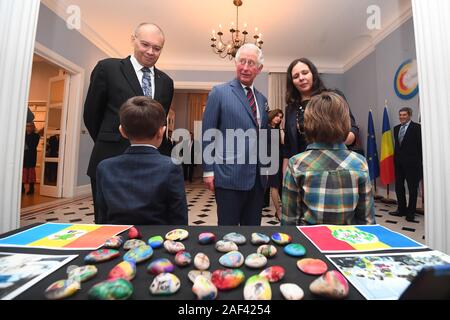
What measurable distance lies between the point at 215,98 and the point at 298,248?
105 centimetres

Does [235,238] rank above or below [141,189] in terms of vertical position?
below

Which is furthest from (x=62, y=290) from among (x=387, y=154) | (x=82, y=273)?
(x=387, y=154)

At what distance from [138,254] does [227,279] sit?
0.23m

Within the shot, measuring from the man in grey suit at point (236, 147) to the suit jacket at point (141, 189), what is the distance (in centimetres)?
41

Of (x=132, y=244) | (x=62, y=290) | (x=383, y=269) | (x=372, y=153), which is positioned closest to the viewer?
(x=62, y=290)

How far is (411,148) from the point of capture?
353 centimetres

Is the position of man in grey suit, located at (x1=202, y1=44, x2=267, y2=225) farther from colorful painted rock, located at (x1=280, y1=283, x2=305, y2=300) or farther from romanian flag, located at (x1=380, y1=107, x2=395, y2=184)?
romanian flag, located at (x1=380, y1=107, x2=395, y2=184)

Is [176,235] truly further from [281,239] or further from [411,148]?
[411,148]

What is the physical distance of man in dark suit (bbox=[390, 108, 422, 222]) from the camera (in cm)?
344

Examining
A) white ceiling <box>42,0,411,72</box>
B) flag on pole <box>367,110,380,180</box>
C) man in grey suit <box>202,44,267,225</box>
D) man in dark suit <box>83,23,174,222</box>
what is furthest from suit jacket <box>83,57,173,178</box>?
flag on pole <box>367,110,380,180</box>

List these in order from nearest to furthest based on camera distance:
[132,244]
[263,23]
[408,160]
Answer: [132,244], [408,160], [263,23]

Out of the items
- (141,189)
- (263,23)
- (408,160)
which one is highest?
(263,23)

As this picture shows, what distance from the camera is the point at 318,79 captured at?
1434mm

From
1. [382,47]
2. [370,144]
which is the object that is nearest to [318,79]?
[370,144]
